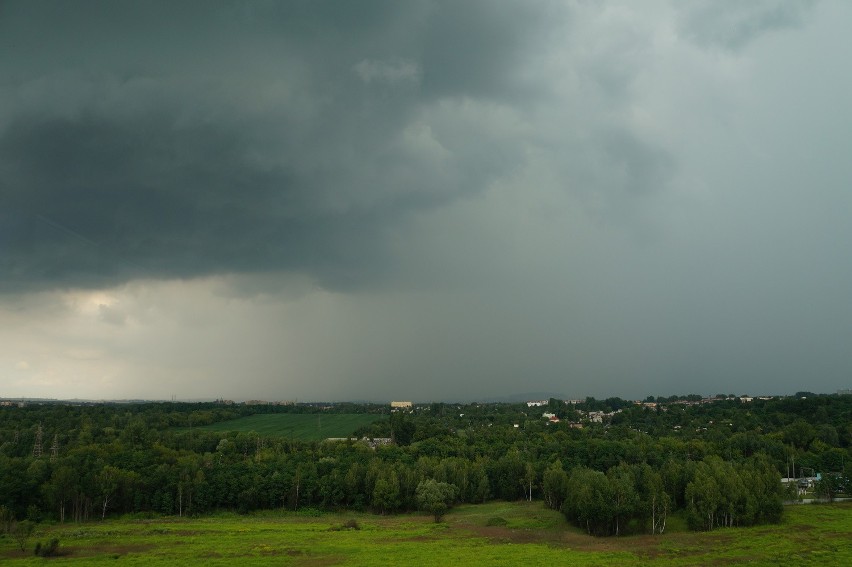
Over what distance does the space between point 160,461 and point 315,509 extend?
2447cm

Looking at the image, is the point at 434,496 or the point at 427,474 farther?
the point at 427,474

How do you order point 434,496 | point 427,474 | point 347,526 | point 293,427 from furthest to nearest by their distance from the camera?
point 293,427
point 427,474
point 434,496
point 347,526

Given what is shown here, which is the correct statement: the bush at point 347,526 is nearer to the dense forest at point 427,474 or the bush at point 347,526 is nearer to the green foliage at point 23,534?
the dense forest at point 427,474

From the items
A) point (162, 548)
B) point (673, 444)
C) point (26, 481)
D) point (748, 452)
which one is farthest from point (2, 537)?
point (748, 452)

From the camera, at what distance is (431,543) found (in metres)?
46.8

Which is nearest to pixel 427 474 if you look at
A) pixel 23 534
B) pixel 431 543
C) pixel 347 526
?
pixel 347 526

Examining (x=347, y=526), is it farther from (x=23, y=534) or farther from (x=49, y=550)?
(x=23, y=534)

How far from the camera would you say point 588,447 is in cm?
8331

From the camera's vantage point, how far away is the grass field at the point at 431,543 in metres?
40.2

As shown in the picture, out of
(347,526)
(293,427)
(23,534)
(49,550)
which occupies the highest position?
(23,534)

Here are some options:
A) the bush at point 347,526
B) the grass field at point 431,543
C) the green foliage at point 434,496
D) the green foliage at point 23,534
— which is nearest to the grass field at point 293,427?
the green foliage at point 434,496

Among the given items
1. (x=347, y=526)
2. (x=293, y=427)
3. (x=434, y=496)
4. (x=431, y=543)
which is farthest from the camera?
(x=293, y=427)

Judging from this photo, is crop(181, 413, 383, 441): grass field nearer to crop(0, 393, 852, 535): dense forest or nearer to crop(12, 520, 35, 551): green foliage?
crop(0, 393, 852, 535): dense forest

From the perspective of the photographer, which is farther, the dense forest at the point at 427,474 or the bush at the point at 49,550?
the dense forest at the point at 427,474
